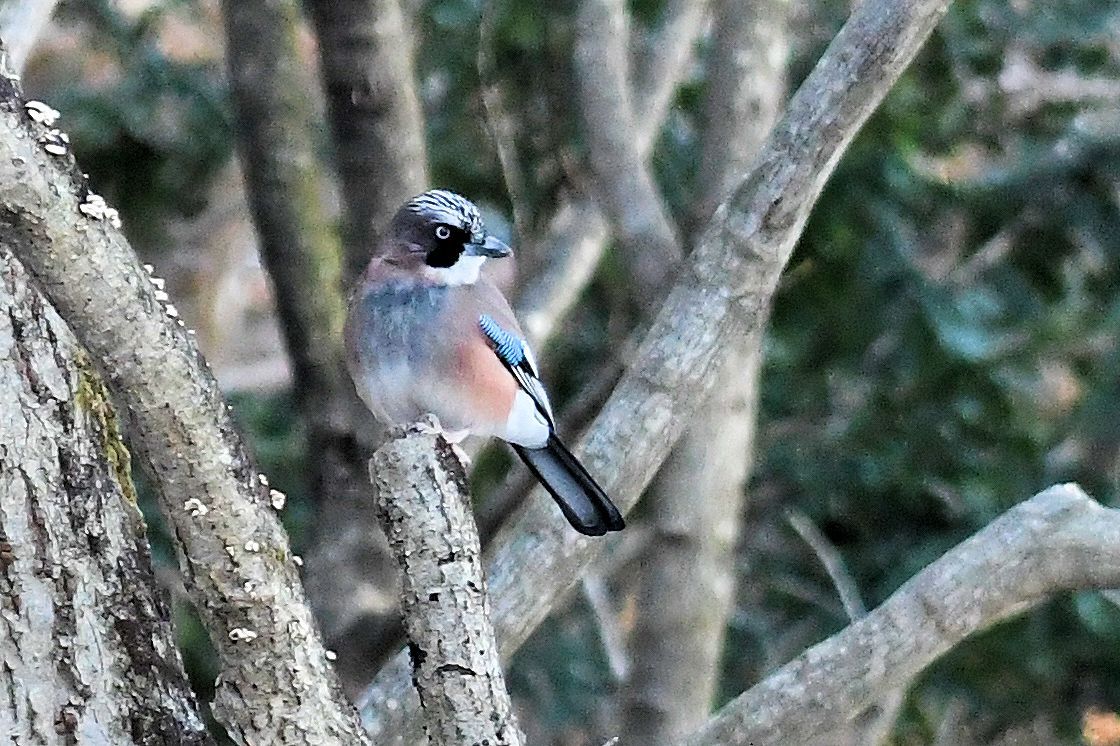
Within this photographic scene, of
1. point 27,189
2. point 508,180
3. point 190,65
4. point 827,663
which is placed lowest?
point 827,663

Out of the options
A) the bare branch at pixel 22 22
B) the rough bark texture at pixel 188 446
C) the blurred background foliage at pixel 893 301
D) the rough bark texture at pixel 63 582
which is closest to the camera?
the rough bark texture at pixel 188 446

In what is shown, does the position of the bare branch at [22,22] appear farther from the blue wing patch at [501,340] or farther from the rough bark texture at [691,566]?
the rough bark texture at [691,566]

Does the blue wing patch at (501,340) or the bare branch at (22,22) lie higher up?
the bare branch at (22,22)

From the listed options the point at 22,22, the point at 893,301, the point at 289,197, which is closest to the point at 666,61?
the point at 893,301

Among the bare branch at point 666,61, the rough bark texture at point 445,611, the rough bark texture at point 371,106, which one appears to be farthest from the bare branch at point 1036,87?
the rough bark texture at point 445,611

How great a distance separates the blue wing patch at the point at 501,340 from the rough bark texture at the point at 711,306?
345 millimetres

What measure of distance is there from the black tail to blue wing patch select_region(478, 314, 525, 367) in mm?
271

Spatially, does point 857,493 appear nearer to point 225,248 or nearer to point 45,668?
point 45,668

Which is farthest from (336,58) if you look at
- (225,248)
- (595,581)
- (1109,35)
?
(225,248)

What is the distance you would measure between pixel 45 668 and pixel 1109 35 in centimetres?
346

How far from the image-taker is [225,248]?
7.18 metres

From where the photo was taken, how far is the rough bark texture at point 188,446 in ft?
5.25

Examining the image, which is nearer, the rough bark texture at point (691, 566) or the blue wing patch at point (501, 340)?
the blue wing patch at point (501, 340)

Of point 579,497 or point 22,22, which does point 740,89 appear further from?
point 22,22
